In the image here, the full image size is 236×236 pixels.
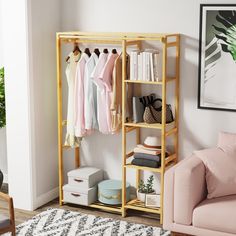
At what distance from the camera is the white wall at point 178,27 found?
471 centimetres

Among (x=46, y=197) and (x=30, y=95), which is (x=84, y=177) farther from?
(x=30, y=95)

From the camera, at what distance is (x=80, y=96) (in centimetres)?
493

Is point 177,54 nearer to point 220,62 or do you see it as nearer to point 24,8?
point 220,62

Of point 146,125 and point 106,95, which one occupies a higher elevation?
point 106,95

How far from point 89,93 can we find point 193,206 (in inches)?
56.6

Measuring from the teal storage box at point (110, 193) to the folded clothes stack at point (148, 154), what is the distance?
0.34m

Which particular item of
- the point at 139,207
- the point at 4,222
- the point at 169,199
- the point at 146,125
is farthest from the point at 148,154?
the point at 4,222

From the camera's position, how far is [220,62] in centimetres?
463

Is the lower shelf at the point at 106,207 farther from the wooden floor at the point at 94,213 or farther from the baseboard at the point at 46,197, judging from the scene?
the baseboard at the point at 46,197

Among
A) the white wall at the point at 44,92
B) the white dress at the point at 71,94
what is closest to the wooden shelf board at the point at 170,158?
the white dress at the point at 71,94

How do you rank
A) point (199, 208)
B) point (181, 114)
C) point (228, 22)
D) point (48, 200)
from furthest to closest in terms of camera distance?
point (48, 200) < point (181, 114) < point (228, 22) < point (199, 208)

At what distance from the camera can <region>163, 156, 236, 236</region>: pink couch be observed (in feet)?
13.1

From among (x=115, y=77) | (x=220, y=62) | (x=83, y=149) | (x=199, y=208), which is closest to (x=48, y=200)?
(x=83, y=149)

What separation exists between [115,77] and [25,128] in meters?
0.94
